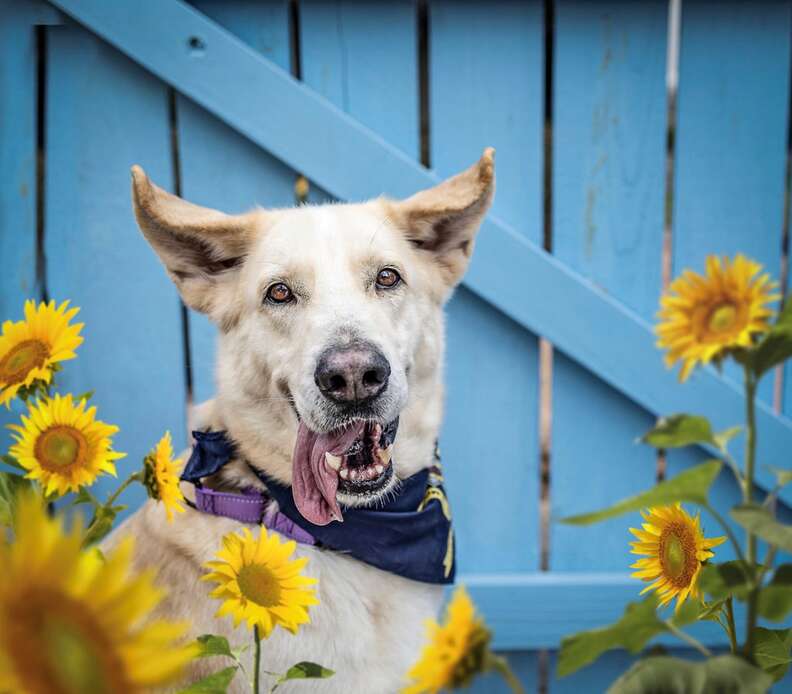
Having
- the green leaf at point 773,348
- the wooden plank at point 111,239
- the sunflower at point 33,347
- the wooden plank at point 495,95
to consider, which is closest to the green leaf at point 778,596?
the green leaf at point 773,348

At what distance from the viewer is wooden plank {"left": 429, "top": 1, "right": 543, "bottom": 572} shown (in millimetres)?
2150

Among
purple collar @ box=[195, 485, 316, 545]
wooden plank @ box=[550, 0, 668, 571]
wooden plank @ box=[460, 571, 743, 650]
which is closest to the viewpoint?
purple collar @ box=[195, 485, 316, 545]

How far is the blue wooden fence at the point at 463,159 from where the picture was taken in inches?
83.1

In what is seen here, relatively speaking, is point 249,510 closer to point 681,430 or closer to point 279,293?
point 279,293

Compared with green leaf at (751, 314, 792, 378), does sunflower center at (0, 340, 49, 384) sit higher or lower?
lower

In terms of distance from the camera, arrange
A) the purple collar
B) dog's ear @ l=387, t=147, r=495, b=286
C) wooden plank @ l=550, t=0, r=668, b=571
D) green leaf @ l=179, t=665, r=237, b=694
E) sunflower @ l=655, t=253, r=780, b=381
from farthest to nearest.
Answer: wooden plank @ l=550, t=0, r=668, b=571 → dog's ear @ l=387, t=147, r=495, b=286 → the purple collar → green leaf @ l=179, t=665, r=237, b=694 → sunflower @ l=655, t=253, r=780, b=381

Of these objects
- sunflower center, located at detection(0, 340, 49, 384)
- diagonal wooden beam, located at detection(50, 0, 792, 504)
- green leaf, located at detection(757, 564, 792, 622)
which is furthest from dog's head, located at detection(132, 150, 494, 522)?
green leaf, located at detection(757, 564, 792, 622)

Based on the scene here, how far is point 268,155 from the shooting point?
7.13 feet

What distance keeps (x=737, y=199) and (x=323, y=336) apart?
1485 mm

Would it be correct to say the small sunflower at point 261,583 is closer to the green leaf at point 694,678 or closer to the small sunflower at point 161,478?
the small sunflower at point 161,478

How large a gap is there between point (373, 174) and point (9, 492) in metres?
1.54

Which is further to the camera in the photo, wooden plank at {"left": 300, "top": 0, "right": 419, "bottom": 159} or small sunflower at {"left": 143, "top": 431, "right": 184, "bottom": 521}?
wooden plank at {"left": 300, "top": 0, "right": 419, "bottom": 159}

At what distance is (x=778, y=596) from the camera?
1.62 feet

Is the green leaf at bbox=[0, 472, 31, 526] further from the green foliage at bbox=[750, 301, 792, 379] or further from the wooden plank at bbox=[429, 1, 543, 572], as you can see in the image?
the wooden plank at bbox=[429, 1, 543, 572]
